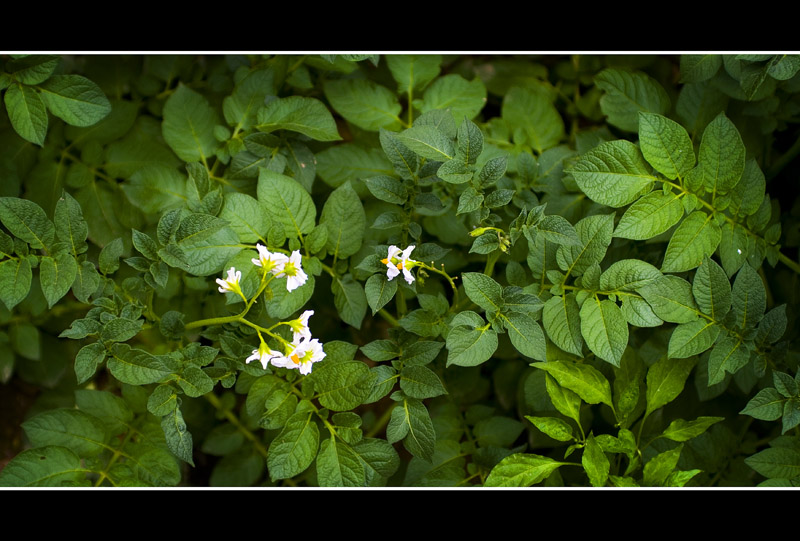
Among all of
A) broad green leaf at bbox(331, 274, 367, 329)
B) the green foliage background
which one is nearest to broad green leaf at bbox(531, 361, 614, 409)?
the green foliage background

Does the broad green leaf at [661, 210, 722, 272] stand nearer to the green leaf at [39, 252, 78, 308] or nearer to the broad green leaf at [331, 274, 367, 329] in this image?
the broad green leaf at [331, 274, 367, 329]

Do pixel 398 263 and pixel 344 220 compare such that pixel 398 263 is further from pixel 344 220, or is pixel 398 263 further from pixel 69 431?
pixel 69 431

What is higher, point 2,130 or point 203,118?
point 203,118

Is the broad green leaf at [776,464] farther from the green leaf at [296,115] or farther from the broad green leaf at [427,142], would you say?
the green leaf at [296,115]

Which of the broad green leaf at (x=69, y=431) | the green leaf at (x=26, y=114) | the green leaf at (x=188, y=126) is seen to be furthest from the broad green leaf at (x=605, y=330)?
the green leaf at (x=26, y=114)

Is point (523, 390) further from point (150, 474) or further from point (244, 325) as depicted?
point (150, 474)

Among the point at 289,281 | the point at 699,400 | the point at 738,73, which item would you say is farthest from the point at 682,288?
the point at 289,281

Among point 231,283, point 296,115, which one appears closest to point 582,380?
point 231,283
